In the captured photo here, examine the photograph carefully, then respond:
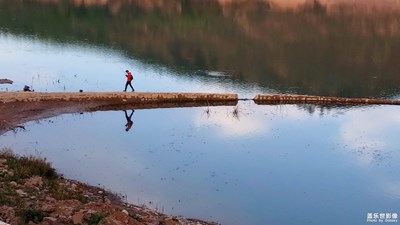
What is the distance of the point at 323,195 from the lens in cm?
1532

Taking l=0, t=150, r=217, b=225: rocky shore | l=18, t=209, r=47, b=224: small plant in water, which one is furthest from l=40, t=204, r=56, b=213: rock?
l=18, t=209, r=47, b=224: small plant in water

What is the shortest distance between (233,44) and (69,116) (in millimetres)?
23076

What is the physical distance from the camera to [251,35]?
47.7 metres

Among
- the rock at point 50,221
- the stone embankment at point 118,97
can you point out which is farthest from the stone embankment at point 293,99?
the rock at point 50,221

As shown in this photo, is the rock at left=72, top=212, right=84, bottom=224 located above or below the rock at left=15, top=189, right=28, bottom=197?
below

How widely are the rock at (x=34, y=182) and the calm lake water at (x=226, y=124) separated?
2655 millimetres

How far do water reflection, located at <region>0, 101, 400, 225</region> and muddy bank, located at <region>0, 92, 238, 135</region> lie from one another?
1.79ft

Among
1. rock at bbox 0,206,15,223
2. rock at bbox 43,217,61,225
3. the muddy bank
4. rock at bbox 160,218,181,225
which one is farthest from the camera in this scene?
the muddy bank

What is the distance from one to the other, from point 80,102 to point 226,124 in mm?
6454

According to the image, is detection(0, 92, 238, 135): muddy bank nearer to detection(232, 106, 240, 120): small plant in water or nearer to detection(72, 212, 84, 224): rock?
detection(232, 106, 240, 120): small plant in water

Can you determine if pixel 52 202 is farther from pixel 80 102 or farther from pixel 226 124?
pixel 80 102

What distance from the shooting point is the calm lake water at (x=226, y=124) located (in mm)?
15117

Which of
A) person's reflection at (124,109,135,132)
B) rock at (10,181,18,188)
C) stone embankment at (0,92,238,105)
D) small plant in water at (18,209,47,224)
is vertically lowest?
small plant in water at (18,209,47,224)

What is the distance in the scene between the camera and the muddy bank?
21.1 metres
